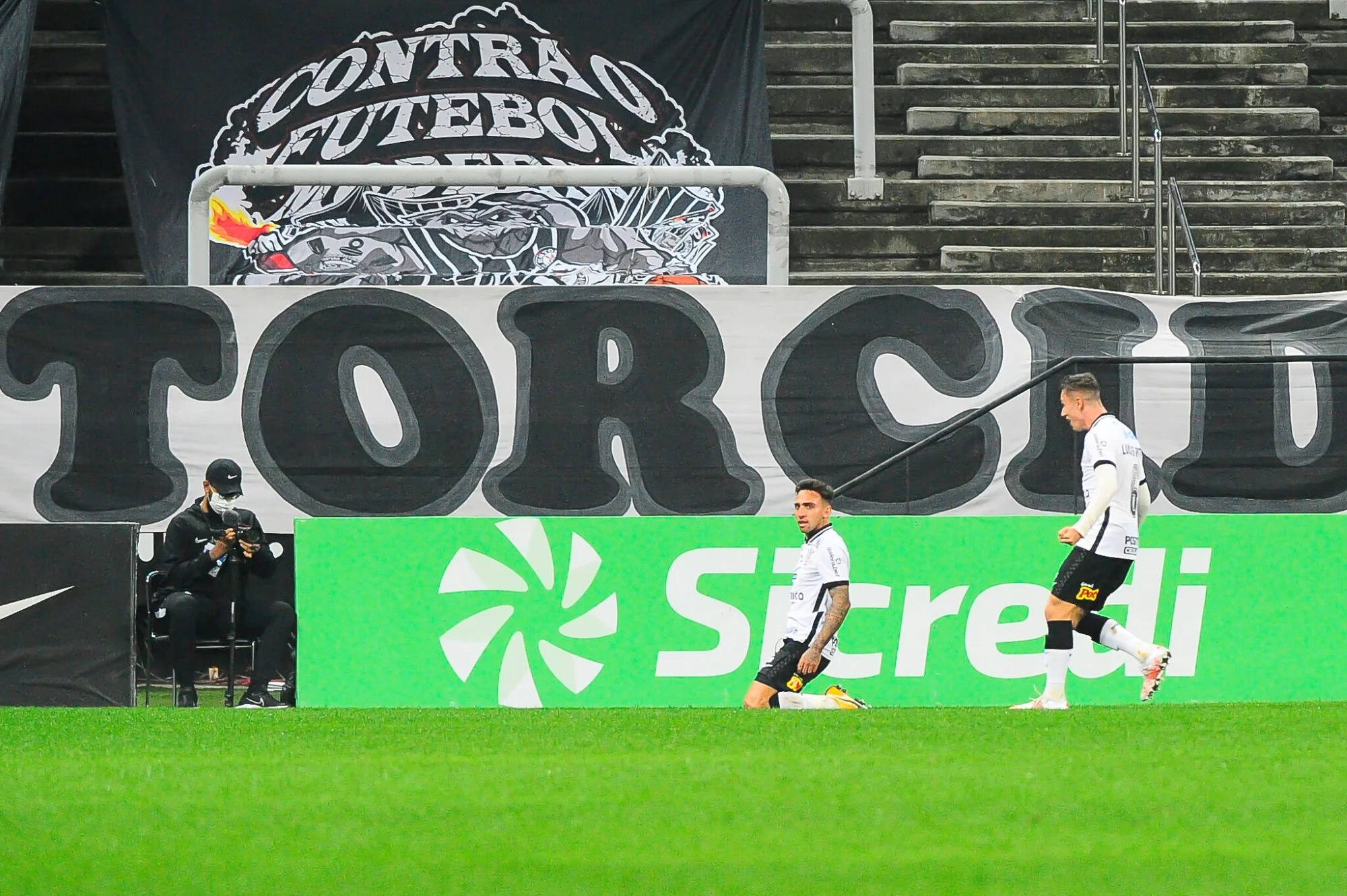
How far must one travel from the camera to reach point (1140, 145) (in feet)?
59.0

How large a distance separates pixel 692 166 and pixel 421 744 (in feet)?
24.3

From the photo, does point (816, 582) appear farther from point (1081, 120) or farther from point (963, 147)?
point (1081, 120)

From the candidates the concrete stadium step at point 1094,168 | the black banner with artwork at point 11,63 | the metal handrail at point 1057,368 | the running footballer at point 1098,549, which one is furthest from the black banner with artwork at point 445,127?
the running footballer at point 1098,549

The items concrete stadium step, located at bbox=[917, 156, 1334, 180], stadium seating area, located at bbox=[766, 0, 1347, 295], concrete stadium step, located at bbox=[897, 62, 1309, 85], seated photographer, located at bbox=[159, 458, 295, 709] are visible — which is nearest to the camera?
seated photographer, located at bbox=[159, 458, 295, 709]

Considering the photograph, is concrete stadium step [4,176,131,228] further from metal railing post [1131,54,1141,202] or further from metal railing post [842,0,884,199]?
metal railing post [1131,54,1141,202]

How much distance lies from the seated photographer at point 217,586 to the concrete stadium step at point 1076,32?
390 inches

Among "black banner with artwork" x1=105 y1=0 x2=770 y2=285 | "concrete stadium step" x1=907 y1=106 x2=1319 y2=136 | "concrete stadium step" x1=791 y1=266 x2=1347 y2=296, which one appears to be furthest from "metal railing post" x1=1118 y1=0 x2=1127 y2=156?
"black banner with artwork" x1=105 y1=0 x2=770 y2=285

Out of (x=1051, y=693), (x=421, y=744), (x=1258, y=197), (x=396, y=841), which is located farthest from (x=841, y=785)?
(x=1258, y=197)

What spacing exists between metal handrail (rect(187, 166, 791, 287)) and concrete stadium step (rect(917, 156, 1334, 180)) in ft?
12.3

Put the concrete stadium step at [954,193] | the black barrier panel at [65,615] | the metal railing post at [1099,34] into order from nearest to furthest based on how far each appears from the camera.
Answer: the black barrier panel at [65,615] < the concrete stadium step at [954,193] < the metal railing post at [1099,34]

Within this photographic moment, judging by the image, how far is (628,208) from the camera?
15.7 m

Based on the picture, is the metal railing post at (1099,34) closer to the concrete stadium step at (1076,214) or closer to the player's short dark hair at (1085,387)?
the concrete stadium step at (1076,214)

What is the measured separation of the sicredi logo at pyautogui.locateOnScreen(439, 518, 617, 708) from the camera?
12.2 m

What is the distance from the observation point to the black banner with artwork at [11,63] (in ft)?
49.6
